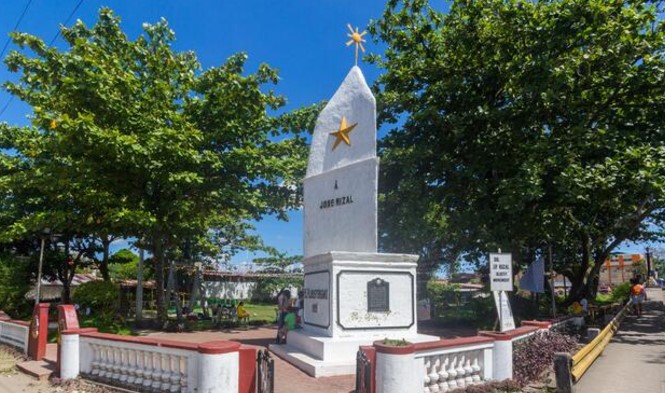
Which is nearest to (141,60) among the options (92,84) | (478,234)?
(92,84)

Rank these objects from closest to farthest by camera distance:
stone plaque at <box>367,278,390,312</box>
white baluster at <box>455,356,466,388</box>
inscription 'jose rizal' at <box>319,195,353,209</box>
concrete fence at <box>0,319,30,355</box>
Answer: white baluster at <box>455,356,466,388</box> < stone plaque at <box>367,278,390,312</box> < inscription 'jose rizal' at <box>319,195,353,209</box> < concrete fence at <box>0,319,30,355</box>

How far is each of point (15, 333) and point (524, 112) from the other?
17239 millimetres

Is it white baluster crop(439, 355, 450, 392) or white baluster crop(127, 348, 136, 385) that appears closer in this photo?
white baluster crop(439, 355, 450, 392)

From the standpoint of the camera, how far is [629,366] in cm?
1270

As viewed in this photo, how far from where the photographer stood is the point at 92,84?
1470cm

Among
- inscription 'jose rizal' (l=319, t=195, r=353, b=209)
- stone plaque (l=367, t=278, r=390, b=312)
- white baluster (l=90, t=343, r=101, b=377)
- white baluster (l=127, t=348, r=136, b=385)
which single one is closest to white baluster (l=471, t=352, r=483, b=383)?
stone plaque (l=367, t=278, r=390, b=312)

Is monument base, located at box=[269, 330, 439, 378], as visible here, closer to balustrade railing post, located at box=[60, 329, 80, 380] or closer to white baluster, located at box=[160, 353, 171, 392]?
white baluster, located at box=[160, 353, 171, 392]

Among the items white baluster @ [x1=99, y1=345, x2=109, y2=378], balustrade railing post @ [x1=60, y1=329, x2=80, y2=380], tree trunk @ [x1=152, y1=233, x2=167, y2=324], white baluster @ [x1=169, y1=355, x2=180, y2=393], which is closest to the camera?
white baluster @ [x1=169, y1=355, x2=180, y2=393]

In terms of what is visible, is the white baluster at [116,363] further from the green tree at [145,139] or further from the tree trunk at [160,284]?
the tree trunk at [160,284]

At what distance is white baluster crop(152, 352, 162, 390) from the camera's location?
8.41 metres

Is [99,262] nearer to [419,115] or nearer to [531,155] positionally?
[419,115]

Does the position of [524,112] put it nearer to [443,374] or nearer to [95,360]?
[443,374]

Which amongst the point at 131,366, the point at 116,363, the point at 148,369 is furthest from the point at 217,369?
the point at 116,363

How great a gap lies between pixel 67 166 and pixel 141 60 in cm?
457
